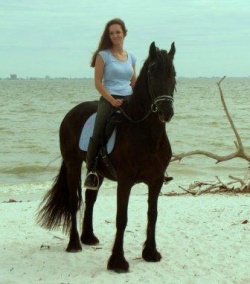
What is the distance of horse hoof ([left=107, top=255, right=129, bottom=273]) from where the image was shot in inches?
235

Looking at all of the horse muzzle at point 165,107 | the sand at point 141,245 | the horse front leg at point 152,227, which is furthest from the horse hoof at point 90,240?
the horse muzzle at point 165,107

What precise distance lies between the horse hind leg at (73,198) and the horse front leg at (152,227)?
98cm

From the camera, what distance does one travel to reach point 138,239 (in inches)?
294

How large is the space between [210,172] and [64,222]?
11.0m

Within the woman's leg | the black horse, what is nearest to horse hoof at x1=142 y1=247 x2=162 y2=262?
the black horse

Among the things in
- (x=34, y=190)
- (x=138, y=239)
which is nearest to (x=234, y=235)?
(x=138, y=239)

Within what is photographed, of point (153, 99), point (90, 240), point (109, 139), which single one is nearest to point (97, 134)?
point (109, 139)

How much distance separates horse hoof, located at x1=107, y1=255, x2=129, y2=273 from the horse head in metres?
1.76

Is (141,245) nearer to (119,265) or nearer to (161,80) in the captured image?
(119,265)

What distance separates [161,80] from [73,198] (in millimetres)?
2318

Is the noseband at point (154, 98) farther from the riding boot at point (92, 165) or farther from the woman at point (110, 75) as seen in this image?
the riding boot at point (92, 165)

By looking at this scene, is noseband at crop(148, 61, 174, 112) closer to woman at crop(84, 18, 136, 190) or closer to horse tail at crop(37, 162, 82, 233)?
woman at crop(84, 18, 136, 190)

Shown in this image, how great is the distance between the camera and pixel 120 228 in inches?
231

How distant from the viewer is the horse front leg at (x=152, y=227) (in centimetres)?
609
